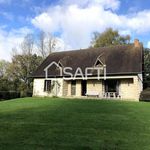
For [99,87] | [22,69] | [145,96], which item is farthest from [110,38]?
[145,96]

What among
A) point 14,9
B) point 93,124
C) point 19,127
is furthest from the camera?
point 14,9

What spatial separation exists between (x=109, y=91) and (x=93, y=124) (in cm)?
1761

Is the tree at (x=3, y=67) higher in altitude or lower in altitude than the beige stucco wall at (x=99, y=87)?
higher

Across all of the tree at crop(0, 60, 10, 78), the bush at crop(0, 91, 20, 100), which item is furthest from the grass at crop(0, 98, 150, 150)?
the tree at crop(0, 60, 10, 78)

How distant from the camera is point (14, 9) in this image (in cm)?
2008

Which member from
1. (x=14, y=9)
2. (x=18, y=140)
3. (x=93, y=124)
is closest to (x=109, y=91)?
(x=14, y=9)

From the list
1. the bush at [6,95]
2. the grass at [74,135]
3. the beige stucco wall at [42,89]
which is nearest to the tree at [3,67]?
the bush at [6,95]

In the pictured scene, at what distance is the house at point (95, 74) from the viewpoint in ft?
80.2

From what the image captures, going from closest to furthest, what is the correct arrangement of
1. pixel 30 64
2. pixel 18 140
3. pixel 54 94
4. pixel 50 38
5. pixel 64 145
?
pixel 64 145
pixel 18 140
pixel 54 94
pixel 30 64
pixel 50 38

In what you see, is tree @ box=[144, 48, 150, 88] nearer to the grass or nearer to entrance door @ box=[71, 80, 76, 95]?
entrance door @ box=[71, 80, 76, 95]

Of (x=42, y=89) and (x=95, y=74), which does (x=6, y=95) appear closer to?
(x=42, y=89)

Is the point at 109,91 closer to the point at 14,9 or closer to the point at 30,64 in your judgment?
the point at 14,9

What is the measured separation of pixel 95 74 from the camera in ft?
84.3

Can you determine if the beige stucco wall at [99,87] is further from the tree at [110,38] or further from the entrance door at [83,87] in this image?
the tree at [110,38]
